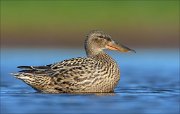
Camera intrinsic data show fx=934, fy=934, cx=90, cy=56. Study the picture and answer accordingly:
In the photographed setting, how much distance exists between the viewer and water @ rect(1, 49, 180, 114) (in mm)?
11766

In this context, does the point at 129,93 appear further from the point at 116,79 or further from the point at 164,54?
the point at 164,54

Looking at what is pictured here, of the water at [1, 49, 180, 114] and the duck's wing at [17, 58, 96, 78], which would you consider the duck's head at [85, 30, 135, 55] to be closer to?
the duck's wing at [17, 58, 96, 78]

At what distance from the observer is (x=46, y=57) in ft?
77.9

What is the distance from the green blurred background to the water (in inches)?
207

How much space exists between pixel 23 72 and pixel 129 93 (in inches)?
64.3

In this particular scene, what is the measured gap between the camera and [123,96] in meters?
13.6

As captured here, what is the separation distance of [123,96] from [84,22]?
16.3 m

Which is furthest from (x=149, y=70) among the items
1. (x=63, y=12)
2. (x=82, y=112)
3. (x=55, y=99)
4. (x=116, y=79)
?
(x=63, y=12)

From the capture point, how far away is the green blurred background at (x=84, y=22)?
27.3 m

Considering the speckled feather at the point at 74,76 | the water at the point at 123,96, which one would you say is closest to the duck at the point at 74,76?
the speckled feather at the point at 74,76

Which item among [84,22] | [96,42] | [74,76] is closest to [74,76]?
[74,76]

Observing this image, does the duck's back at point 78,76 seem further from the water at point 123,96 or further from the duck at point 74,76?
the water at point 123,96

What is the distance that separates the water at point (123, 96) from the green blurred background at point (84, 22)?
5268 millimetres

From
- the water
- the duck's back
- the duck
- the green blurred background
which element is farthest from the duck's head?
the green blurred background
